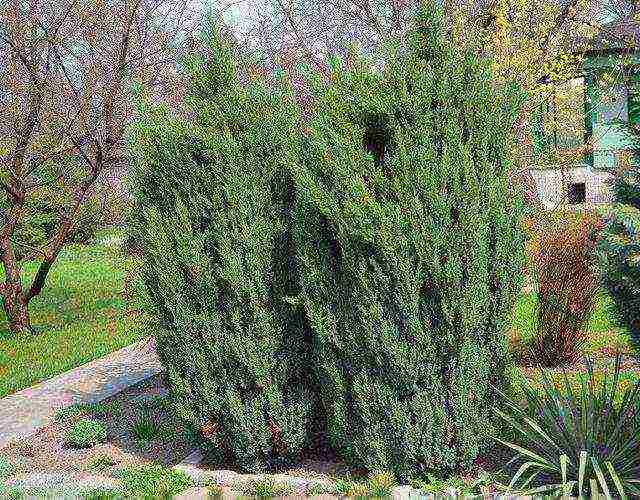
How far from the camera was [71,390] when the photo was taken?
26.3 ft

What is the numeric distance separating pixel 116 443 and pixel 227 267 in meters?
2.07

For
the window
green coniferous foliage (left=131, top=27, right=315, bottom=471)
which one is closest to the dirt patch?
green coniferous foliage (left=131, top=27, right=315, bottom=471)

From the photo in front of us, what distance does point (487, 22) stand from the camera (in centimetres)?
1011

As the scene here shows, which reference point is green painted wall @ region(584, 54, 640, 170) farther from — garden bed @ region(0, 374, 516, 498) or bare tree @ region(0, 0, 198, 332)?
bare tree @ region(0, 0, 198, 332)

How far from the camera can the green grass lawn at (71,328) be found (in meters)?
9.40

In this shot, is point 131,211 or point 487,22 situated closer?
point 131,211

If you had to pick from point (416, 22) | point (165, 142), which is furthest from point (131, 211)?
point (416, 22)

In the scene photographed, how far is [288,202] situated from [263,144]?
0.46 meters

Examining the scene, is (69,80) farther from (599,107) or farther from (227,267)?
A: (599,107)

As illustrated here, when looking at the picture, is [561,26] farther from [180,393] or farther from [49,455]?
[49,455]

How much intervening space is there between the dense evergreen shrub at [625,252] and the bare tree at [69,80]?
8.12 metres

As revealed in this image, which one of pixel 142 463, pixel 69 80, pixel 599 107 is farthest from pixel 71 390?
pixel 599 107

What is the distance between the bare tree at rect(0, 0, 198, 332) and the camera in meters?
11.1

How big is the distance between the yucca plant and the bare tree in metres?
8.10
